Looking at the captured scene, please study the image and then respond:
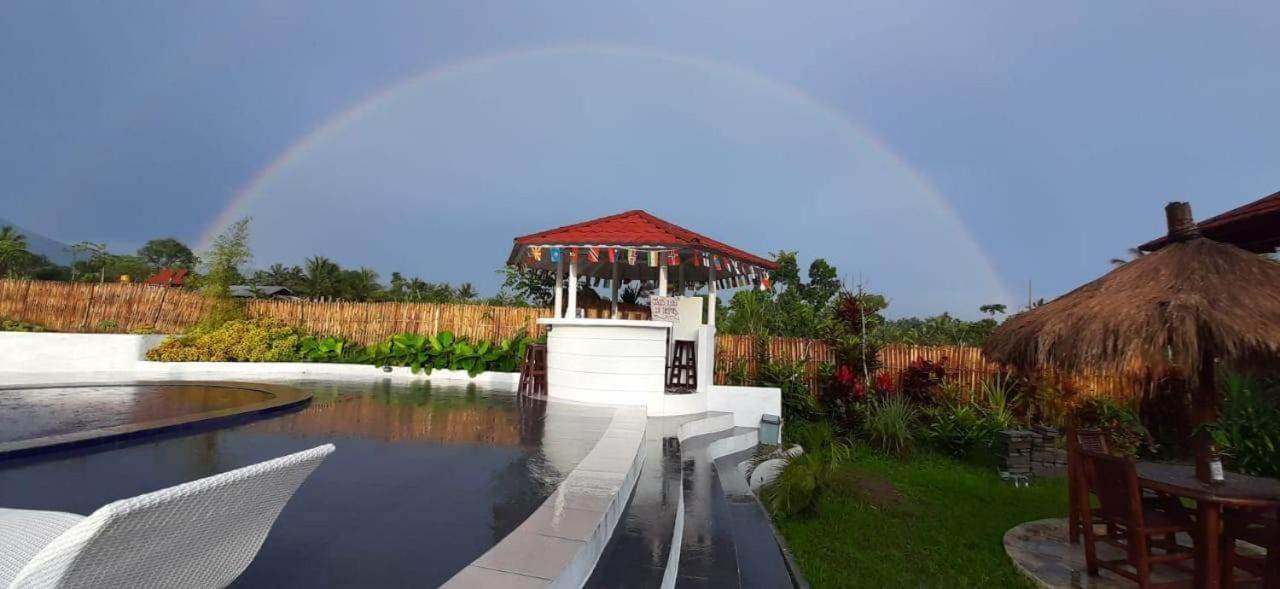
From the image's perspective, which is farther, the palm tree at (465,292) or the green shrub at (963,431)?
the palm tree at (465,292)

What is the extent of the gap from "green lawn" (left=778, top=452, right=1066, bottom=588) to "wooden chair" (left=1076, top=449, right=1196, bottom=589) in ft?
1.94

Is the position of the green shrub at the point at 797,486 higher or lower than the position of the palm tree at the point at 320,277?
lower

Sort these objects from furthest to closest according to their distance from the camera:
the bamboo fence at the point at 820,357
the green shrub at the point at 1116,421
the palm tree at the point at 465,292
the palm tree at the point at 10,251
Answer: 1. the palm tree at the point at 465,292
2. the palm tree at the point at 10,251
3. the bamboo fence at the point at 820,357
4. the green shrub at the point at 1116,421

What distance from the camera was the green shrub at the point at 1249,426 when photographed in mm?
6633

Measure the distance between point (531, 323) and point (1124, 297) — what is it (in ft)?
33.6

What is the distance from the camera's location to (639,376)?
25.1ft

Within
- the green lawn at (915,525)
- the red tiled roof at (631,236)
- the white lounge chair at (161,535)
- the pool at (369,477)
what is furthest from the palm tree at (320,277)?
the white lounge chair at (161,535)

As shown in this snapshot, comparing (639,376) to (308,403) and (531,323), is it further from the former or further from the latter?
(531,323)

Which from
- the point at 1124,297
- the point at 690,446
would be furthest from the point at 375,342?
the point at 1124,297

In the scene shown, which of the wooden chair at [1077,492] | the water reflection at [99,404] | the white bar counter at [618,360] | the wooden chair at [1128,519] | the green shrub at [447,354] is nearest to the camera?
the wooden chair at [1128,519]

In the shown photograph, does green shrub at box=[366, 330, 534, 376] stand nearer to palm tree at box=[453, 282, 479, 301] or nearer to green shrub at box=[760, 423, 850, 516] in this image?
Result: green shrub at box=[760, 423, 850, 516]

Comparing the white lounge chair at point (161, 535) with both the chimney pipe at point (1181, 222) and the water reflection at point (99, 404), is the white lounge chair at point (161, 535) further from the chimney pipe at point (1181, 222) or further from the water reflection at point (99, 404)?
the chimney pipe at point (1181, 222)

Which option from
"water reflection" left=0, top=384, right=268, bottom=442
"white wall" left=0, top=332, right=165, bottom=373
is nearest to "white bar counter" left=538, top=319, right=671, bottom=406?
"water reflection" left=0, top=384, right=268, bottom=442

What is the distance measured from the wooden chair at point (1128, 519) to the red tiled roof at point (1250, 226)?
277 cm
